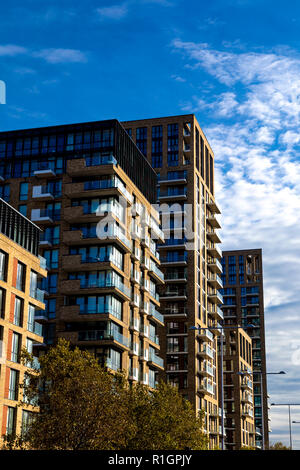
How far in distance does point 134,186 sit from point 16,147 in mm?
13391

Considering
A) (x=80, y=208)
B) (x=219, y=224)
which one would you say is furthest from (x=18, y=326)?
(x=219, y=224)

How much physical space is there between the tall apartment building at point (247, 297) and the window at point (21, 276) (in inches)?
4193

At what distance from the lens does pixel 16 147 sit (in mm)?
71688

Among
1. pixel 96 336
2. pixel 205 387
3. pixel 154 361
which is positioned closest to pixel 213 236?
pixel 205 387

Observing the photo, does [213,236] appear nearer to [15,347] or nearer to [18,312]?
[18,312]

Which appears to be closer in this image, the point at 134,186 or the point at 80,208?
the point at 80,208

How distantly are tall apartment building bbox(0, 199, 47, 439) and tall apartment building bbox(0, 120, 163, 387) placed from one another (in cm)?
906

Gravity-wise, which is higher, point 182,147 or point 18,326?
point 182,147

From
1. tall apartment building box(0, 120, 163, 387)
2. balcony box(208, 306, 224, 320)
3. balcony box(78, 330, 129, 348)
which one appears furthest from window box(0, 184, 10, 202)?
balcony box(208, 306, 224, 320)

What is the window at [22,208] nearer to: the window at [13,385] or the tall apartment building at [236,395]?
the window at [13,385]

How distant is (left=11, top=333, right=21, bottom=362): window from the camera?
4981 centimetres

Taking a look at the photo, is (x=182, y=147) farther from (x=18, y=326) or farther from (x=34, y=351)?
(x=18, y=326)

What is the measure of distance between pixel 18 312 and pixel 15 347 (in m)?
2.89

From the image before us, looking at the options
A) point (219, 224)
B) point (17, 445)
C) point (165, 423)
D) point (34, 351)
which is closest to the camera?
point (17, 445)
